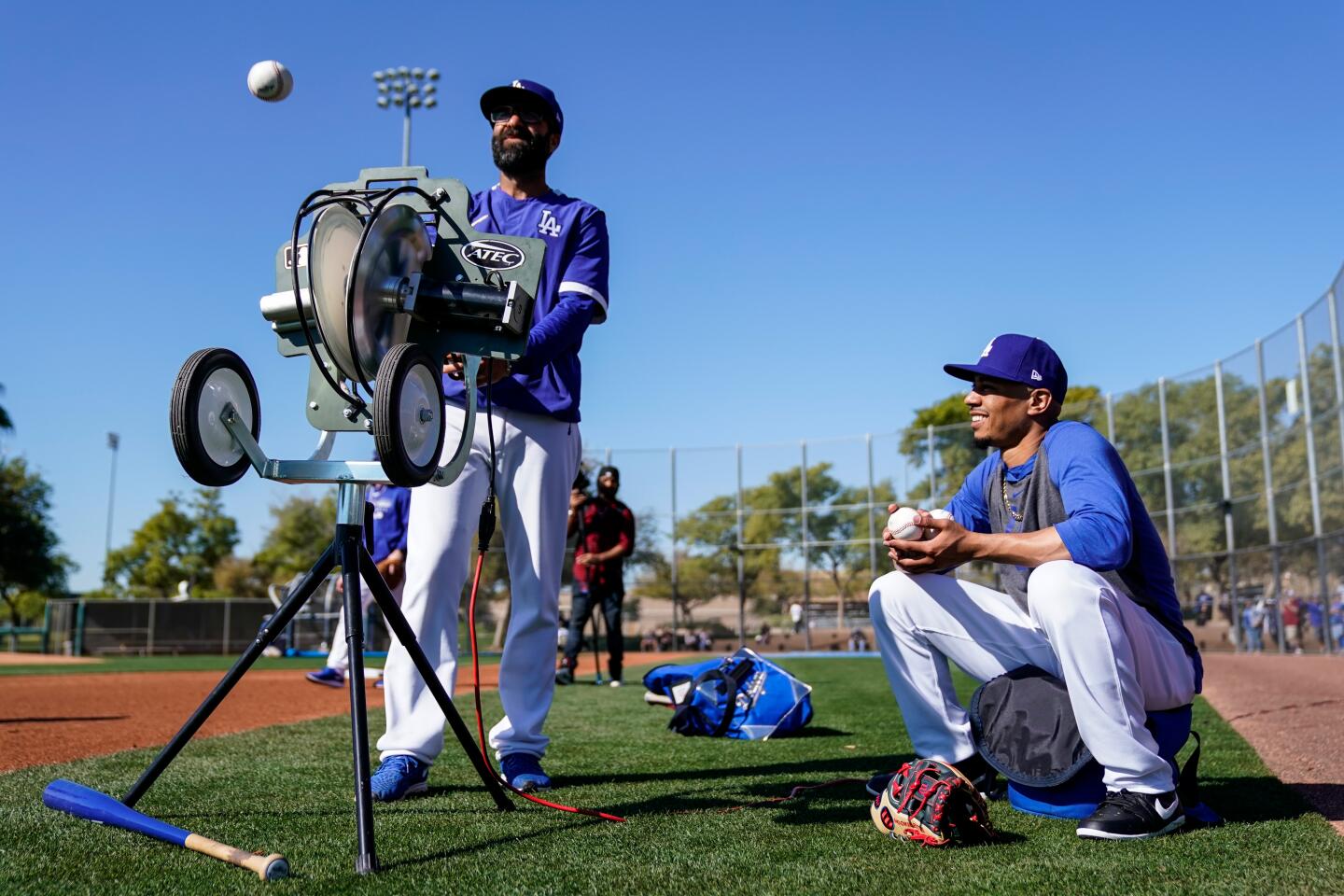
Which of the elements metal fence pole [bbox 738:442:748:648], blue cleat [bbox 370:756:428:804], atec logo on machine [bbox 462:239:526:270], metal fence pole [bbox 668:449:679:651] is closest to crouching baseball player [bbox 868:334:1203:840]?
atec logo on machine [bbox 462:239:526:270]

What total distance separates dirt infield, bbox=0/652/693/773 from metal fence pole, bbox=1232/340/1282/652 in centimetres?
1310

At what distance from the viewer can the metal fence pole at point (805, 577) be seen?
26641 millimetres

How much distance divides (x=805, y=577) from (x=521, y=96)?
2458 centimetres

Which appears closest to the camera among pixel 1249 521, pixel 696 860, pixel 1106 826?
pixel 696 860

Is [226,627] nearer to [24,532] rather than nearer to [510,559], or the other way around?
[24,532]

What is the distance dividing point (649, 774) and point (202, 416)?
2275 mm

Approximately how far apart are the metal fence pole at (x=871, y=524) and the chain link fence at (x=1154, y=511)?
5 cm

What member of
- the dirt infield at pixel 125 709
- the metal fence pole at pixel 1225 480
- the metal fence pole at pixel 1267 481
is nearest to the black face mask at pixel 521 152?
the dirt infield at pixel 125 709

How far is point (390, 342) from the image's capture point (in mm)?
3105

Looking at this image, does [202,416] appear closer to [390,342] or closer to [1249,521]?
[390,342]

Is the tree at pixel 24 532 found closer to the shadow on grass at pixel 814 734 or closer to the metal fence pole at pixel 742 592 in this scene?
the metal fence pole at pixel 742 592

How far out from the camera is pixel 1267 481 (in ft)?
64.9

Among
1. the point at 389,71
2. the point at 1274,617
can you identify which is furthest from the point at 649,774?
the point at 389,71

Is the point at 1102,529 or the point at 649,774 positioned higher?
the point at 1102,529
